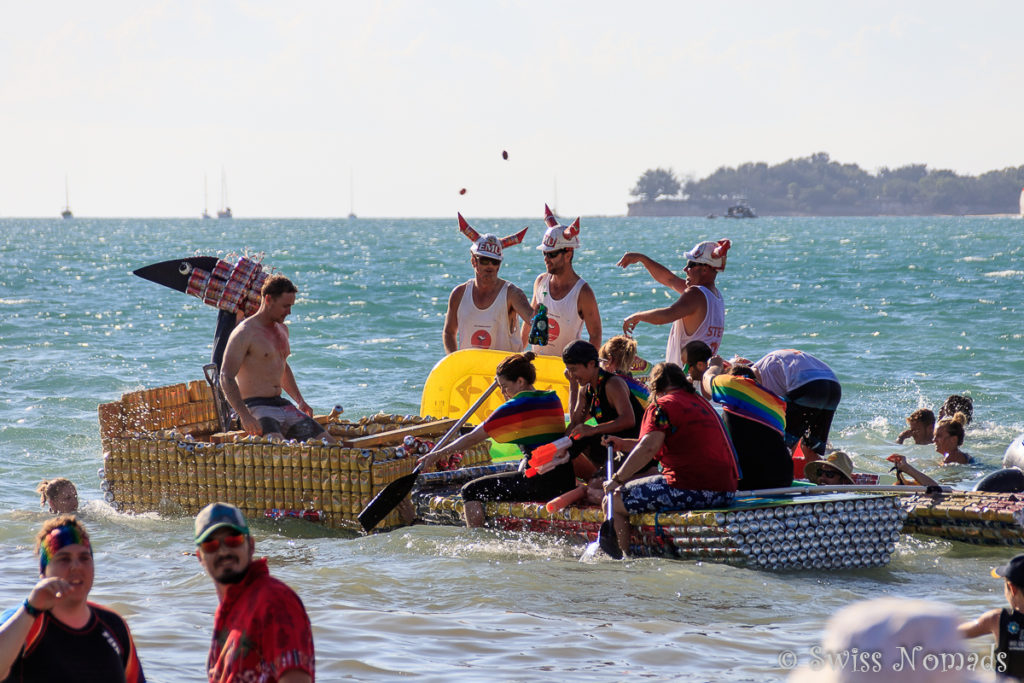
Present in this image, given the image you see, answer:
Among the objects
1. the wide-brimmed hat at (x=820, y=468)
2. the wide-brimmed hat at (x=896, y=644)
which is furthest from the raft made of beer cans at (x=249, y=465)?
the wide-brimmed hat at (x=896, y=644)

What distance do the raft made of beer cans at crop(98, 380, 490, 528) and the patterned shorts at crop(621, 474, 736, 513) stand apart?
167 centimetres

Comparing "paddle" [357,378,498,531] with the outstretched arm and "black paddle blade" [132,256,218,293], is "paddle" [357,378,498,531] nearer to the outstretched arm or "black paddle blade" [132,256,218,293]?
the outstretched arm

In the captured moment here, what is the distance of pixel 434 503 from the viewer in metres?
7.50

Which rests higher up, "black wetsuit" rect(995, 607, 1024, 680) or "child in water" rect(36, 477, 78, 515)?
"black wetsuit" rect(995, 607, 1024, 680)

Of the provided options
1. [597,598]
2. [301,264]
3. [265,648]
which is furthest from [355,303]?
[265,648]

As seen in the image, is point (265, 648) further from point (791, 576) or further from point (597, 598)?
point (791, 576)

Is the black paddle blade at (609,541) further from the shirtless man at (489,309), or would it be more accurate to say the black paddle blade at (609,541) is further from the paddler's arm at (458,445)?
the shirtless man at (489,309)

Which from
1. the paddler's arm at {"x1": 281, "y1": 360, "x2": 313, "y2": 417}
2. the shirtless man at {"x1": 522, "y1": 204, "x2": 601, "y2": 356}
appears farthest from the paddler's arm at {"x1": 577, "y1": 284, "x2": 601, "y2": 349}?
the paddler's arm at {"x1": 281, "y1": 360, "x2": 313, "y2": 417}

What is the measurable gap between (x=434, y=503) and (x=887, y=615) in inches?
223

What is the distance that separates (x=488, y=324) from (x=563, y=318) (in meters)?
0.81

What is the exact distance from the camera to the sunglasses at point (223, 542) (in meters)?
3.11

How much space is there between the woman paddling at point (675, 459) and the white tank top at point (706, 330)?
5.14 feet

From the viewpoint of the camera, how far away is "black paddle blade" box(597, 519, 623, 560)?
673 cm

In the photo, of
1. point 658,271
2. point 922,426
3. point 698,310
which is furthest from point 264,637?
point 922,426
